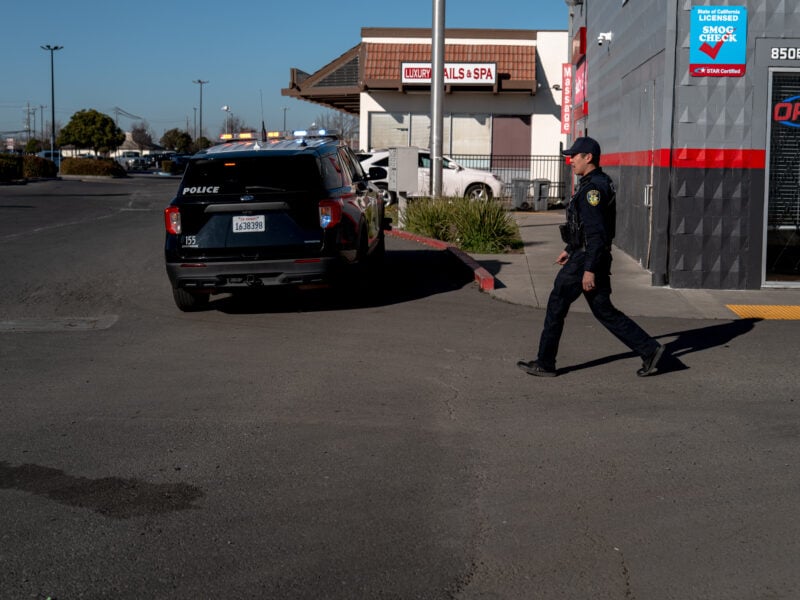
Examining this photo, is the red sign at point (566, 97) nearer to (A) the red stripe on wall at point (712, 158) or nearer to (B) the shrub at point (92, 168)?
(A) the red stripe on wall at point (712, 158)

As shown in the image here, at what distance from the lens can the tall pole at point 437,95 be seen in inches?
793

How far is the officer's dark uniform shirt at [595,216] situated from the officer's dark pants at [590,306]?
0.14 metres

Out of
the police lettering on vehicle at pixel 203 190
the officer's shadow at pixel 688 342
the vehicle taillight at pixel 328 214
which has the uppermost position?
the police lettering on vehicle at pixel 203 190

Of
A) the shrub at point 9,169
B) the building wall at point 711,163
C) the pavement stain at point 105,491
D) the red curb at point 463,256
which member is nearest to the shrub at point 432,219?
the red curb at point 463,256

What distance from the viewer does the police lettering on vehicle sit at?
10641 mm

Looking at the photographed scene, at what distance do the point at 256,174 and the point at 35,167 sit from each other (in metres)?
49.1

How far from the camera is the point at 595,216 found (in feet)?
25.0

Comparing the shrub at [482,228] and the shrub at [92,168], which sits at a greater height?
the shrub at [92,168]

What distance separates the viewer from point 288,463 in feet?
19.4

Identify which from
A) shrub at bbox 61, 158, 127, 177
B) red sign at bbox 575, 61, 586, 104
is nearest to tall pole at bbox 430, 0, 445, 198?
red sign at bbox 575, 61, 586, 104

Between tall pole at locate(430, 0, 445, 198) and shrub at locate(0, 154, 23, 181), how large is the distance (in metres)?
33.6

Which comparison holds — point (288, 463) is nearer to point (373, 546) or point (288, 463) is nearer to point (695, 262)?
point (373, 546)

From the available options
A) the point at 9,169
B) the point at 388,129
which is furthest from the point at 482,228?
the point at 9,169

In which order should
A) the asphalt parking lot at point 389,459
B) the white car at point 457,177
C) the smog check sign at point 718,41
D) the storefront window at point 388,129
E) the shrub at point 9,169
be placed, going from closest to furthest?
the asphalt parking lot at point 389,459 → the smog check sign at point 718,41 → the white car at point 457,177 → the storefront window at point 388,129 → the shrub at point 9,169
